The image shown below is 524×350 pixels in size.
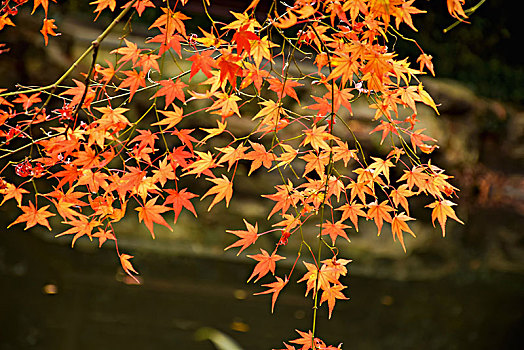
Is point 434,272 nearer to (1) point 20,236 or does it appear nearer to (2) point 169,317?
(2) point 169,317

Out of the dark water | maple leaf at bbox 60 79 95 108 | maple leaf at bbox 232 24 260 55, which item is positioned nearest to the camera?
maple leaf at bbox 232 24 260 55

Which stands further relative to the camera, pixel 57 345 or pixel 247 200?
pixel 247 200

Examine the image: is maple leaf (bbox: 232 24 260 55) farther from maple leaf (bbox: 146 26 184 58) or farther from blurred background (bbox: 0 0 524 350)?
blurred background (bbox: 0 0 524 350)

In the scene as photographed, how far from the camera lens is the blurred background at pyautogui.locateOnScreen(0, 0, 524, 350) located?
2439mm

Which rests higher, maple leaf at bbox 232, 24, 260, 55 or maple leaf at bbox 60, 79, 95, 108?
A: maple leaf at bbox 232, 24, 260, 55

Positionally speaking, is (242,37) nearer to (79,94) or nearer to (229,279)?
(79,94)

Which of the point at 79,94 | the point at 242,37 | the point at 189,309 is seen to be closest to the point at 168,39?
the point at 242,37

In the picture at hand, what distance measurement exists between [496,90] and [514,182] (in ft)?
2.26

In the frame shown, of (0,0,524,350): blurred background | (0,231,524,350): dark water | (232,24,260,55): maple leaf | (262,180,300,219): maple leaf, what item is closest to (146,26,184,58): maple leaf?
(232,24,260,55): maple leaf

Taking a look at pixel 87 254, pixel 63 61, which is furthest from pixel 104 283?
pixel 63 61

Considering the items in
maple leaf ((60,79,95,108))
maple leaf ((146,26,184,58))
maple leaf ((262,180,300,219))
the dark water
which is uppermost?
maple leaf ((146,26,184,58))

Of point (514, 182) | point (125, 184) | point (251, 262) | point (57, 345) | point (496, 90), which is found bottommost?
point (57, 345)

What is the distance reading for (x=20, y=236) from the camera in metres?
2.61

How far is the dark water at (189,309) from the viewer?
2.39 m
